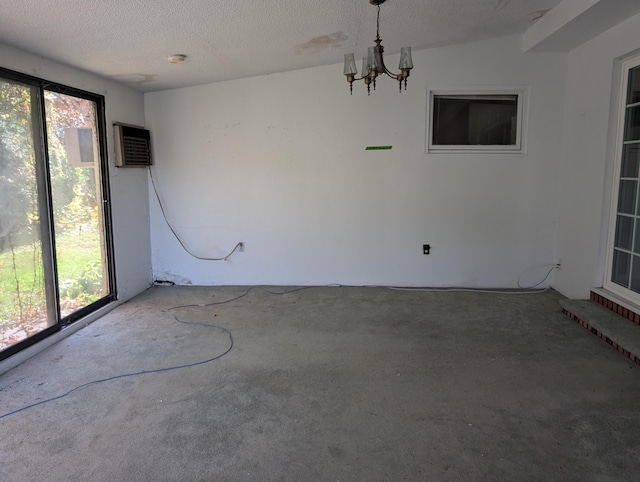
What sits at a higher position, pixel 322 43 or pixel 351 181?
pixel 322 43

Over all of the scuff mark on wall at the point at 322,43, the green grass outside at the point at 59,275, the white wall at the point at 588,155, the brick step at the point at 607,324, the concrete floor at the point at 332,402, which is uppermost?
the scuff mark on wall at the point at 322,43

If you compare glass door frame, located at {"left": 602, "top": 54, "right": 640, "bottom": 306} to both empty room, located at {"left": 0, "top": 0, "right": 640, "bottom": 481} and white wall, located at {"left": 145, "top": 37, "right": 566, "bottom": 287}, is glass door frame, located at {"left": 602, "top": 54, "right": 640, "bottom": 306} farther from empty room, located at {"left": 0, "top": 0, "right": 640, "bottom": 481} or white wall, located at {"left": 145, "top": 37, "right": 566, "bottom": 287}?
white wall, located at {"left": 145, "top": 37, "right": 566, "bottom": 287}

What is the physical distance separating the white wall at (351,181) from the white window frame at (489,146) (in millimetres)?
68

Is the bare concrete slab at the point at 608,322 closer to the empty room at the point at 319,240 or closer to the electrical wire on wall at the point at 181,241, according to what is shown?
the empty room at the point at 319,240

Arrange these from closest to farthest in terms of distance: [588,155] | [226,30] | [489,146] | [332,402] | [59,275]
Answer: [332,402], [226,30], [59,275], [588,155], [489,146]

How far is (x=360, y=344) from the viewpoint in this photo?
10.9 ft

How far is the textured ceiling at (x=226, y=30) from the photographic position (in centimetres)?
260

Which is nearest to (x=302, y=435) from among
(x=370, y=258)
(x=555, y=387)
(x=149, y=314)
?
(x=555, y=387)

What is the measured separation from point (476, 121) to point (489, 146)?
0.30m

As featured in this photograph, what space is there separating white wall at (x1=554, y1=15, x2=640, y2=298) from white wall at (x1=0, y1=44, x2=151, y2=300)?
14.7ft

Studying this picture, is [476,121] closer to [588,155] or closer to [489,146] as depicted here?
[489,146]

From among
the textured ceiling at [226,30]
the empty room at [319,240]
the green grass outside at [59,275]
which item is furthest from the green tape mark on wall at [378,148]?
the green grass outside at [59,275]

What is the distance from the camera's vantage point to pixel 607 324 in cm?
329

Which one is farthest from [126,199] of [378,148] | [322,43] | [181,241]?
[378,148]
